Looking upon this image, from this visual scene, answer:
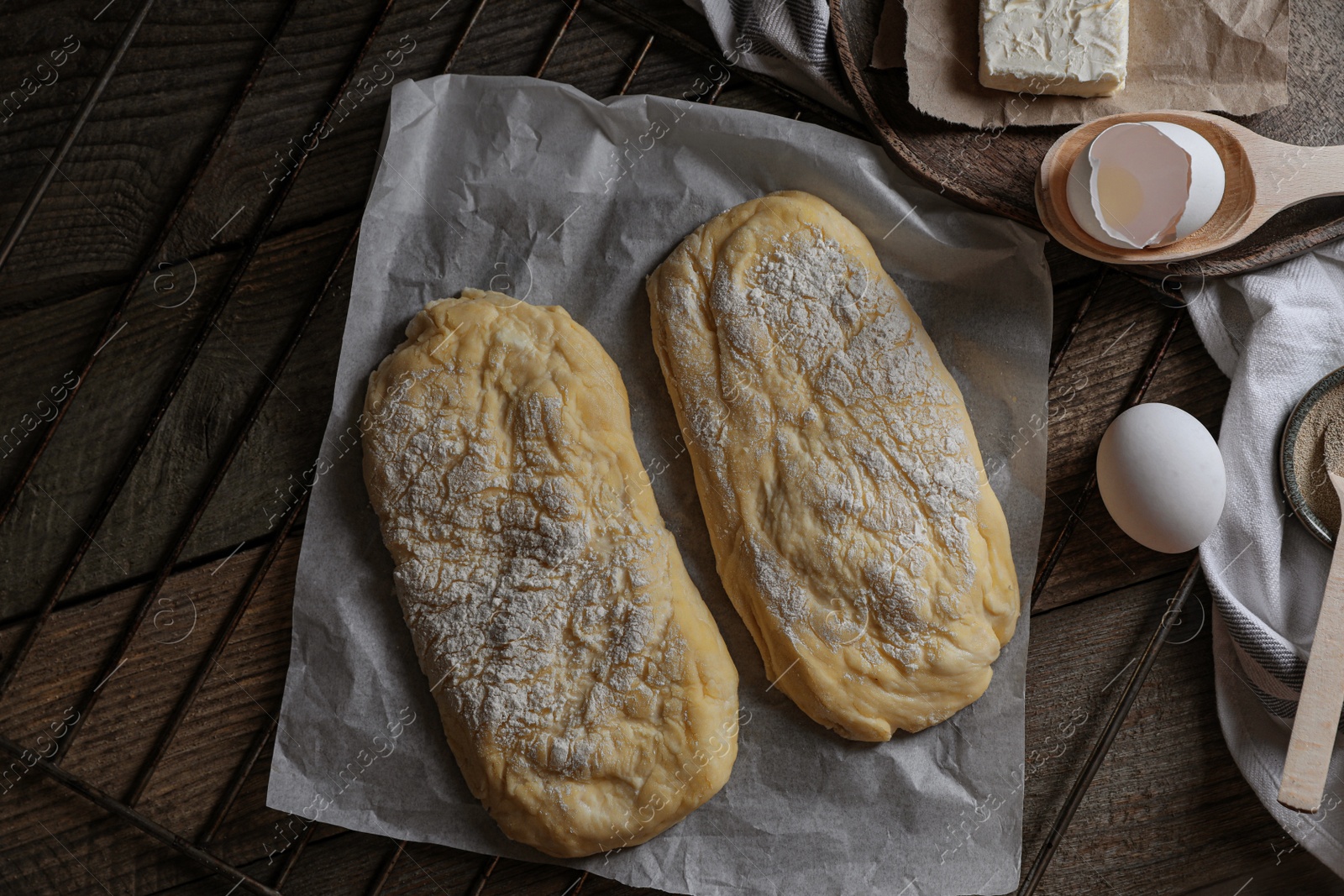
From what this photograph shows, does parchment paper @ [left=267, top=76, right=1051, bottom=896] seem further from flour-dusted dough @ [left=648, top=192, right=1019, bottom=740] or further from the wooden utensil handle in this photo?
the wooden utensil handle

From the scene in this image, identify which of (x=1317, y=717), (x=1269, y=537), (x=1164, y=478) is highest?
(x=1164, y=478)

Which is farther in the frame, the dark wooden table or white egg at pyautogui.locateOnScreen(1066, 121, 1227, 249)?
the dark wooden table

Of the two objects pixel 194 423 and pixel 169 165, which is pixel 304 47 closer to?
pixel 169 165

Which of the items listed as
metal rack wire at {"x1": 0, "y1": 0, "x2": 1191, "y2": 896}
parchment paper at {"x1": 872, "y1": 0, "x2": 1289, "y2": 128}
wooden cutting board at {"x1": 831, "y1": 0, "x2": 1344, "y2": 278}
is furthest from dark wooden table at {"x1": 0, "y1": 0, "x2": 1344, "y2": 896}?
parchment paper at {"x1": 872, "y1": 0, "x2": 1289, "y2": 128}

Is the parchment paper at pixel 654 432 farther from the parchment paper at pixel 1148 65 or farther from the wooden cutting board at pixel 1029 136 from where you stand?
the parchment paper at pixel 1148 65

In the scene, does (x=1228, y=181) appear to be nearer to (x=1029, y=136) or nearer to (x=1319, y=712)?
(x=1029, y=136)

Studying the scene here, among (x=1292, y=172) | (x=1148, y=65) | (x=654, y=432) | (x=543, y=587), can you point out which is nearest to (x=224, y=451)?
(x=543, y=587)
